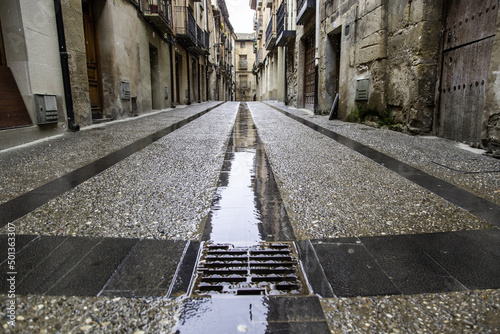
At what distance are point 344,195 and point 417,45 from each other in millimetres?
3966

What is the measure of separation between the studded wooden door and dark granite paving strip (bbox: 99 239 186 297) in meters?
4.28

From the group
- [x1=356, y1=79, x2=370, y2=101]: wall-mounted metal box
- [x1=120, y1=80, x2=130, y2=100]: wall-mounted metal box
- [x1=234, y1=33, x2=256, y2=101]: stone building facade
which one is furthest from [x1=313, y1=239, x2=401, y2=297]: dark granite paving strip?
[x1=234, y1=33, x2=256, y2=101]: stone building facade

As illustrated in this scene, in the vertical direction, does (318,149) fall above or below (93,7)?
below

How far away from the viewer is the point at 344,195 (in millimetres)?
2297

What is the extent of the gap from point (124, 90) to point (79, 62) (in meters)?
2.21

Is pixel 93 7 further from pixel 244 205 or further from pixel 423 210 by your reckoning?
pixel 423 210

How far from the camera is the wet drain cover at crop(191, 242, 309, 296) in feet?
4.12

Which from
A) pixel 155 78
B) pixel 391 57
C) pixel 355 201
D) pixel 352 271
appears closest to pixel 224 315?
pixel 352 271

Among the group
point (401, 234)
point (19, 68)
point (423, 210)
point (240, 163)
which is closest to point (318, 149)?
point (240, 163)

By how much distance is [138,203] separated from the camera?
2.12 meters

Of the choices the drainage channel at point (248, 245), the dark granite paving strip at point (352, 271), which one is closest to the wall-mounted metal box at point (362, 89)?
the drainage channel at point (248, 245)

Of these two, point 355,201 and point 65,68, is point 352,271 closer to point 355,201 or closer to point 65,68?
point 355,201

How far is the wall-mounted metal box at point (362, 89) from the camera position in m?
6.73

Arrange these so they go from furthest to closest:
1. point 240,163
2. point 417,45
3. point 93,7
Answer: point 93,7 → point 417,45 → point 240,163
